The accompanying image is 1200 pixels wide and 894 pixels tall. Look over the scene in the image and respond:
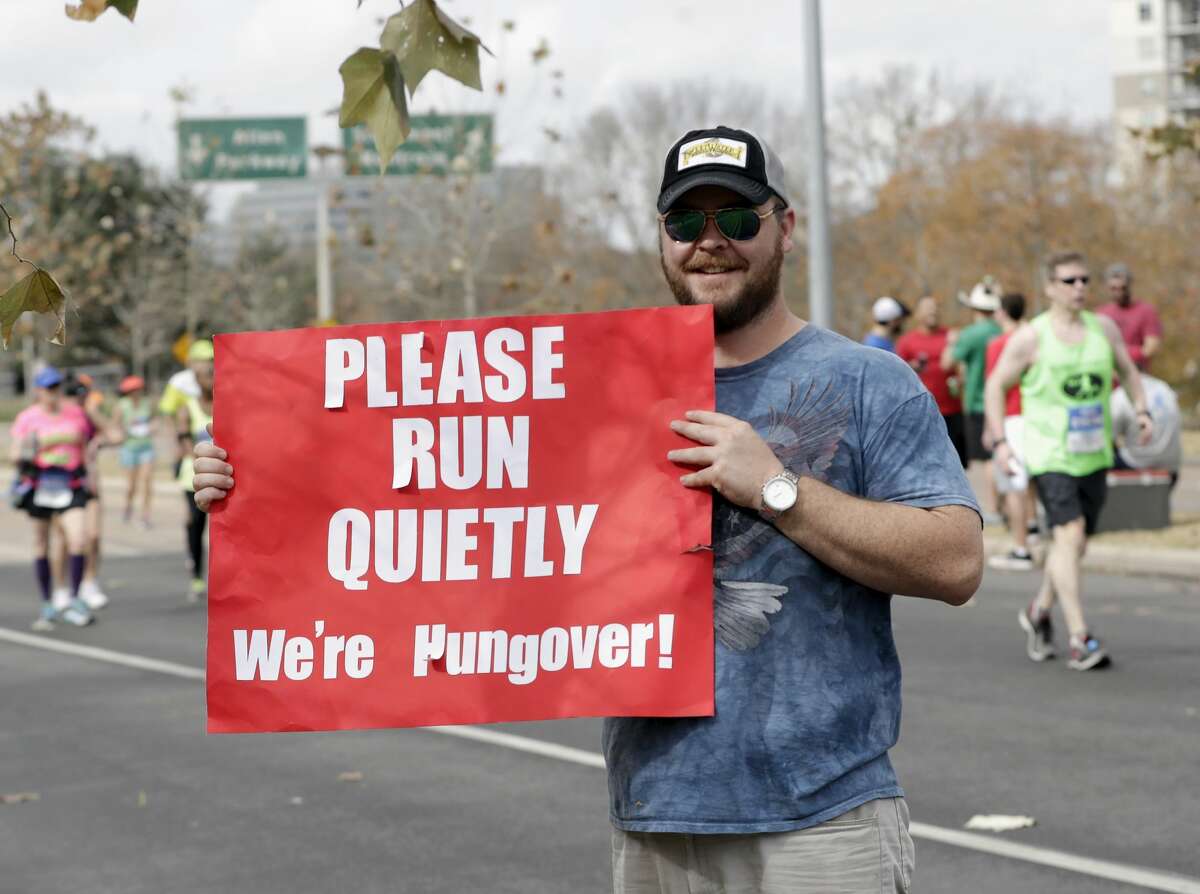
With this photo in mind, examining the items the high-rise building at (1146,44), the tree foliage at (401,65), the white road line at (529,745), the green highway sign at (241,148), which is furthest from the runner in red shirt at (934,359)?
the high-rise building at (1146,44)

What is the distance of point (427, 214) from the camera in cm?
3312

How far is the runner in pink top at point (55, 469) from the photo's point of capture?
13.1 meters

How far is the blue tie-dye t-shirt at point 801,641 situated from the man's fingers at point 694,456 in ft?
0.29

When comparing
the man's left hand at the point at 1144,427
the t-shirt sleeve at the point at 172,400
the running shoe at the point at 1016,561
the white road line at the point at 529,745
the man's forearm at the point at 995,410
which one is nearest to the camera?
the white road line at the point at 529,745

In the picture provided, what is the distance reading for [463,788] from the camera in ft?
23.9

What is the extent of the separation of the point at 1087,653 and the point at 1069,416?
1211 millimetres

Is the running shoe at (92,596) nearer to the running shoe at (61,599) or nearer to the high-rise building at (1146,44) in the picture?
the running shoe at (61,599)

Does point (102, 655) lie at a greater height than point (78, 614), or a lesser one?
lesser

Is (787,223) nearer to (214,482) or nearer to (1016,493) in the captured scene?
(214,482)

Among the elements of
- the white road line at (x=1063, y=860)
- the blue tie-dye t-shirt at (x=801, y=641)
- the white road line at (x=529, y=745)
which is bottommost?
the white road line at (x=1063, y=860)

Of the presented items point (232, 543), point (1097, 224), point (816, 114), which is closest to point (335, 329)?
point (232, 543)

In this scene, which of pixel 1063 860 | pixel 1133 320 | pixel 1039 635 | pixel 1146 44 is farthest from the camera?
pixel 1146 44

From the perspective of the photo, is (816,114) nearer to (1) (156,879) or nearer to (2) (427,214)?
(1) (156,879)

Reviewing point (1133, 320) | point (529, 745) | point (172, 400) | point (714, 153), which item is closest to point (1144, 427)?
point (529, 745)
